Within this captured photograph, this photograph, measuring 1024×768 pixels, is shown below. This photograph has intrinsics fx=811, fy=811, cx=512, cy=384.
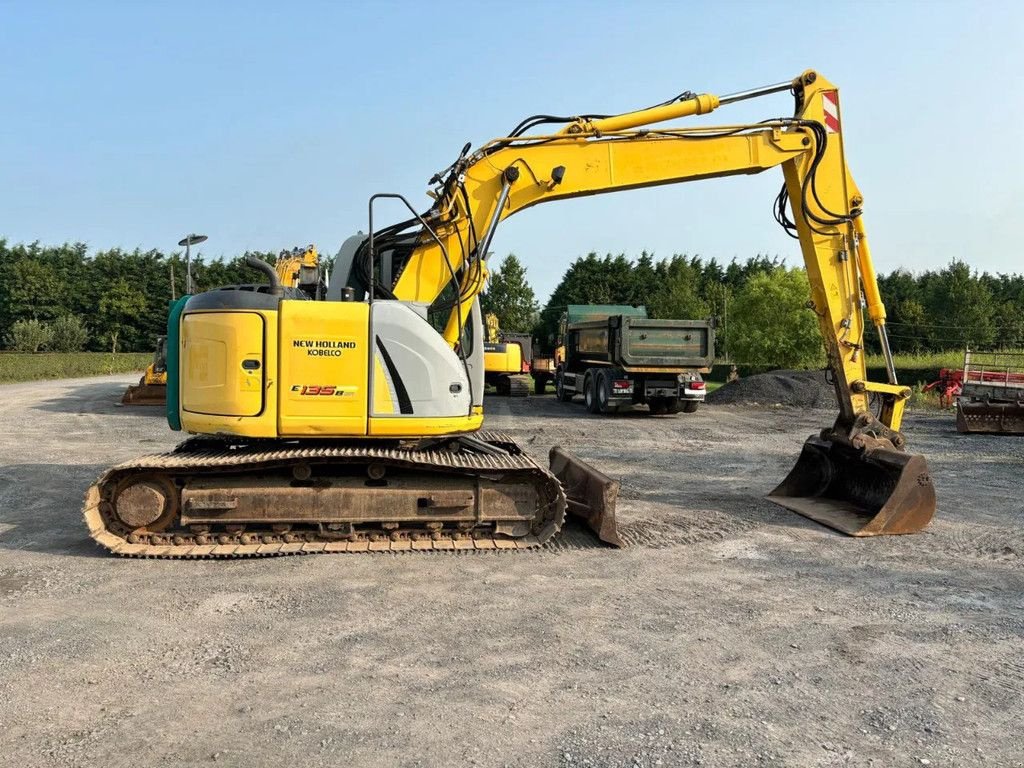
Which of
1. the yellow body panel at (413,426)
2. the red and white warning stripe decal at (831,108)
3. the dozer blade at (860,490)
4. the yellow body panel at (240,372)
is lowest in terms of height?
the dozer blade at (860,490)

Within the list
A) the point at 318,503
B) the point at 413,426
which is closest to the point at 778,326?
the point at 413,426

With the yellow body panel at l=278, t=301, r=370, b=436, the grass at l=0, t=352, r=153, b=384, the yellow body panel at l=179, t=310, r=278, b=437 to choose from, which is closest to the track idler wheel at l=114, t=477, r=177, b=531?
the yellow body panel at l=179, t=310, r=278, b=437

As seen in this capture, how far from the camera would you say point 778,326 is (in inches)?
1377

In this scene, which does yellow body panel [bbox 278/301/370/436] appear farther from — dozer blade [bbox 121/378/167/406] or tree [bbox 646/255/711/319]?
tree [bbox 646/255/711/319]

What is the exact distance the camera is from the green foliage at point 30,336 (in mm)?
53312

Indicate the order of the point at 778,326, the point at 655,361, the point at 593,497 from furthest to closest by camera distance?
the point at 778,326 → the point at 655,361 → the point at 593,497

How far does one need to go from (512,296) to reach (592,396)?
28668mm

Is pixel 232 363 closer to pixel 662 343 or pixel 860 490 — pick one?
pixel 860 490

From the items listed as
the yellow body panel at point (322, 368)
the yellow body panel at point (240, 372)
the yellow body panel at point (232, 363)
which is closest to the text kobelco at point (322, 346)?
the yellow body panel at point (322, 368)

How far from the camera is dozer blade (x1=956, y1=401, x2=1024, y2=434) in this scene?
55.1 ft

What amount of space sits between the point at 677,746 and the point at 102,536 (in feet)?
16.5

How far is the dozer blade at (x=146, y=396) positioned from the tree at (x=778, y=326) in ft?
79.5

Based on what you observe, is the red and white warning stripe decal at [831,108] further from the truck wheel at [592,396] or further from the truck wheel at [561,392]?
the truck wheel at [561,392]

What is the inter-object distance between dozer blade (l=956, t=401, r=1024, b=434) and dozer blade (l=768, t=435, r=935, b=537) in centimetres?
971
